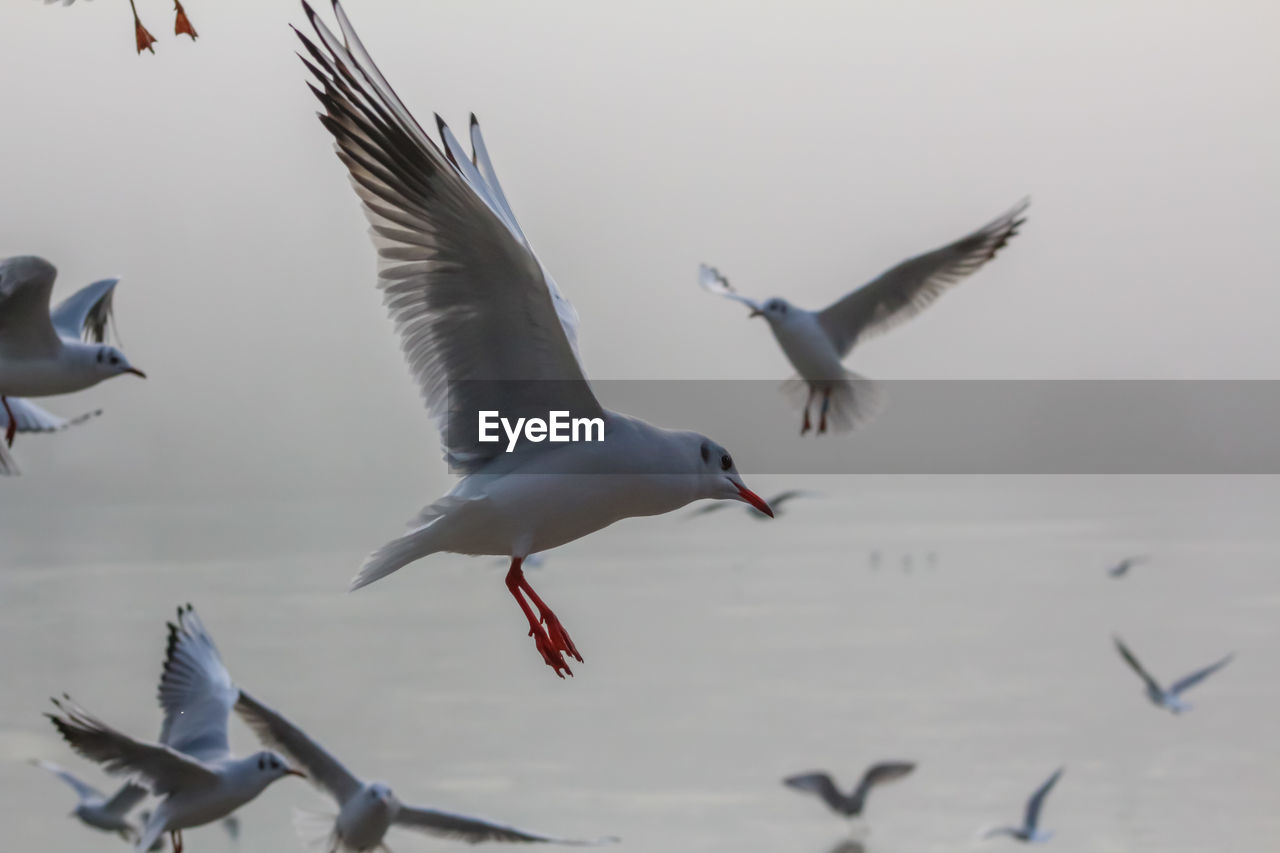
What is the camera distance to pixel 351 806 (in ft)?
15.1

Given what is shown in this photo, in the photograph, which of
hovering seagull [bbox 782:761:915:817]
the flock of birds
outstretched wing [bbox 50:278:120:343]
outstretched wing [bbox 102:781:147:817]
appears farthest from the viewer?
hovering seagull [bbox 782:761:915:817]

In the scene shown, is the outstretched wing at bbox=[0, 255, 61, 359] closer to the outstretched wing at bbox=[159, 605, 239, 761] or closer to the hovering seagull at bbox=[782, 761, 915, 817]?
the outstretched wing at bbox=[159, 605, 239, 761]

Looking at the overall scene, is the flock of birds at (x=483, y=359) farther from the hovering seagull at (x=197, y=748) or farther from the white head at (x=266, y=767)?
the white head at (x=266, y=767)

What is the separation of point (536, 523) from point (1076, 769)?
44.6 ft

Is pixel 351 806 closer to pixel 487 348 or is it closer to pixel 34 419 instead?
pixel 34 419

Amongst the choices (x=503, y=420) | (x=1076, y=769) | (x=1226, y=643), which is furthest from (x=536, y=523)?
(x=1226, y=643)

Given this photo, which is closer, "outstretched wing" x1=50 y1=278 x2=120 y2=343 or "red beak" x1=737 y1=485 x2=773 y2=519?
"red beak" x1=737 y1=485 x2=773 y2=519

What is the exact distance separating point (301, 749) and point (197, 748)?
488 millimetres

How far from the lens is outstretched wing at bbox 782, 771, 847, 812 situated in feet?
22.7

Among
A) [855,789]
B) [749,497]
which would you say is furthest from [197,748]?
[855,789]

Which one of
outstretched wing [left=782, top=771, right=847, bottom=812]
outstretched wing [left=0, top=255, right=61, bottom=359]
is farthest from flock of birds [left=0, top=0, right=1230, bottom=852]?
outstretched wing [left=782, top=771, right=847, bottom=812]

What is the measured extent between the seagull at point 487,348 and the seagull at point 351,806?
101 inches

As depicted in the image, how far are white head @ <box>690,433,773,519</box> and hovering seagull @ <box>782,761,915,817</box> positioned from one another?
4966 millimetres

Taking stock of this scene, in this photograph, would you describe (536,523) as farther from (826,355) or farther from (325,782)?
(826,355)
